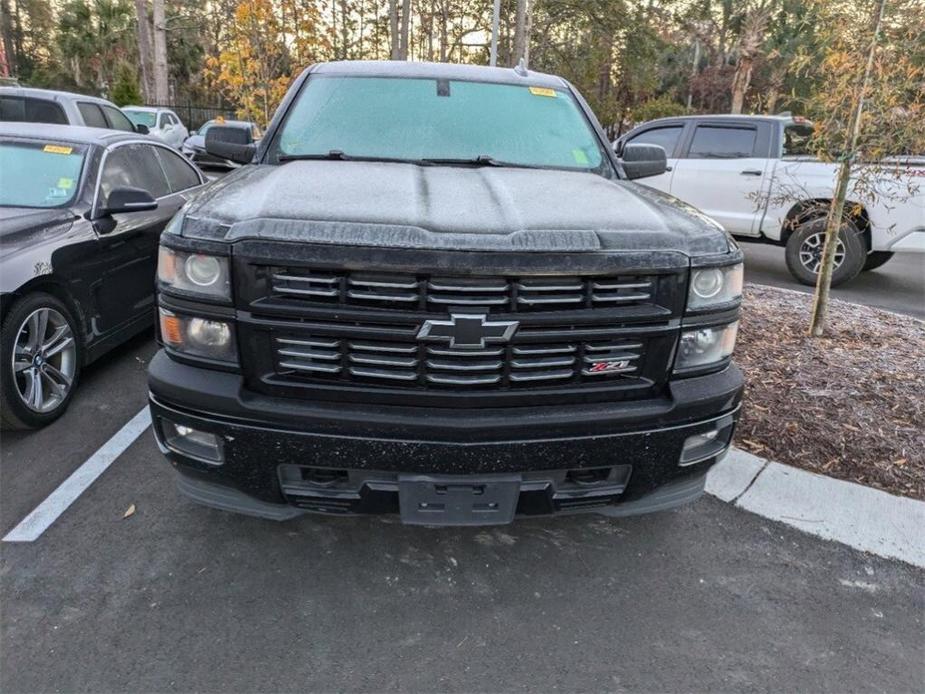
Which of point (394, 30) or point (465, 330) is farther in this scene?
point (394, 30)

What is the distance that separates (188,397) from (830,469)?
10.4 ft

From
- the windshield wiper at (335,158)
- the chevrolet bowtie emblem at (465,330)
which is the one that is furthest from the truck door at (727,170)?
the chevrolet bowtie emblem at (465,330)

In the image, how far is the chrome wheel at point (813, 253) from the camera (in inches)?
294

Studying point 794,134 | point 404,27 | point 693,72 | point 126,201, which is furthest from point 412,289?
point 693,72

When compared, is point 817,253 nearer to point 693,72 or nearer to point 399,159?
point 399,159

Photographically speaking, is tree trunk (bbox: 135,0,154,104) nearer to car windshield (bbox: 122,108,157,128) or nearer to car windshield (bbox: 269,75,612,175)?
car windshield (bbox: 122,108,157,128)

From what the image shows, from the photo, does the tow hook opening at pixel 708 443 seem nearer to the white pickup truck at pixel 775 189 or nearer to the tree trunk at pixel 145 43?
the white pickup truck at pixel 775 189

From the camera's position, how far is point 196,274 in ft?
7.24

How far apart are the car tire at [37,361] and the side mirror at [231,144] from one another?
127 cm

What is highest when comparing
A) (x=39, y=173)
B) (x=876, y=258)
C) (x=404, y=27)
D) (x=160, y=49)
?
(x=404, y=27)

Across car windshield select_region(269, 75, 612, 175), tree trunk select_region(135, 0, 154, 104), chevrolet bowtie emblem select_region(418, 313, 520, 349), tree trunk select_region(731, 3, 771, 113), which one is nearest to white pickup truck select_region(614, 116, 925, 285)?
car windshield select_region(269, 75, 612, 175)

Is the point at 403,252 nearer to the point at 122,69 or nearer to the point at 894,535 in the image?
the point at 894,535

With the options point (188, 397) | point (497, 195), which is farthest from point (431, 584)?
point (497, 195)

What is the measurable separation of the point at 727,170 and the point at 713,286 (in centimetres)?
648
